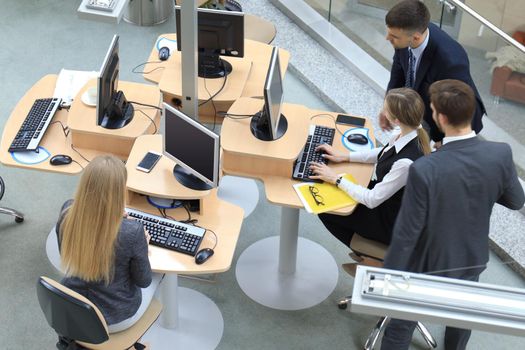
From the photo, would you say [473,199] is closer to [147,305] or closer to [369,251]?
[369,251]

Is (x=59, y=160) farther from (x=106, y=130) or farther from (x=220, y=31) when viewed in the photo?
(x=220, y=31)

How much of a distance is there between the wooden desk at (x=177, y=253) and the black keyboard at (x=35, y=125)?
0.57m

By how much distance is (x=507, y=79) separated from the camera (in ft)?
15.9

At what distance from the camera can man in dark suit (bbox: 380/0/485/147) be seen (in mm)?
3949

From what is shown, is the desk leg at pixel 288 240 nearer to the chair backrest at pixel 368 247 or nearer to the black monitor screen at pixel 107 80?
the chair backrest at pixel 368 247

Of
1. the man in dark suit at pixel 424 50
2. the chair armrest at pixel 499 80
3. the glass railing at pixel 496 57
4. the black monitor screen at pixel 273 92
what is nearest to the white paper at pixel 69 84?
the black monitor screen at pixel 273 92

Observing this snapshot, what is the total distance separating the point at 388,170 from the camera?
368cm

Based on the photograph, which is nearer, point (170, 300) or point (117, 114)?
point (170, 300)

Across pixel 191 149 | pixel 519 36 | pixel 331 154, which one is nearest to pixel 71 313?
pixel 191 149

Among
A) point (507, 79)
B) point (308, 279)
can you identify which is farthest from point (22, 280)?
point (507, 79)

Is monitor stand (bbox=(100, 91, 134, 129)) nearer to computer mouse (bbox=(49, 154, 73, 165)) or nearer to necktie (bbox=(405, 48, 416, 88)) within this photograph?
computer mouse (bbox=(49, 154, 73, 165))

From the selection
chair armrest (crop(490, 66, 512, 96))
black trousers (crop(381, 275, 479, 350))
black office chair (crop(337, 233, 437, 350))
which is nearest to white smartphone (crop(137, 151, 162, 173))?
black office chair (crop(337, 233, 437, 350))

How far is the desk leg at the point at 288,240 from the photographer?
4078 millimetres

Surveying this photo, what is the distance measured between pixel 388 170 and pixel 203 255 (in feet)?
3.08
